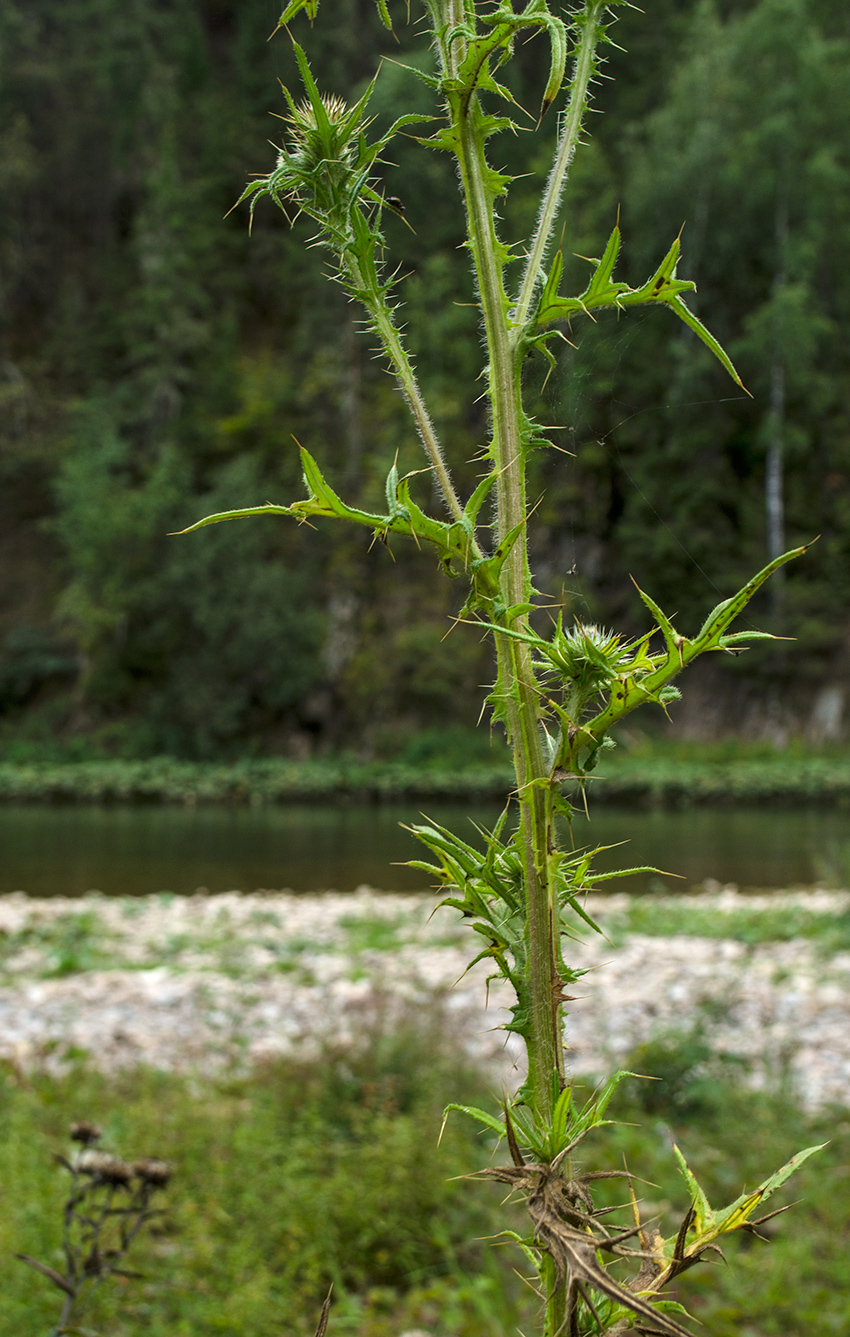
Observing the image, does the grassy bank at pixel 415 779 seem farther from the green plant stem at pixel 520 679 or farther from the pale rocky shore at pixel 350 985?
the green plant stem at pixel 520 679

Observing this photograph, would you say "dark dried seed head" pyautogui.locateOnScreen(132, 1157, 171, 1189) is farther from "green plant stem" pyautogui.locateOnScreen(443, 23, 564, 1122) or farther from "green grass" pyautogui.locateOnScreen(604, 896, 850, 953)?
"green grass" pyautogui.locateOnScreen(604, 896, 850, 953)

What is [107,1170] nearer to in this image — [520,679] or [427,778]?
[520,679]

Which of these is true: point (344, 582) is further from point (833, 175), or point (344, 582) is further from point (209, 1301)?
point (209, 1301)

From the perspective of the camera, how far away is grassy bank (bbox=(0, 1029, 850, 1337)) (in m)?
2.74

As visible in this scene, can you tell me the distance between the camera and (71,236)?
39.3 metres

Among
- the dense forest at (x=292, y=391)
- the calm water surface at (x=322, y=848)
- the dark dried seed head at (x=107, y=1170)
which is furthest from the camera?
the dense forest at (x=292, y=391)

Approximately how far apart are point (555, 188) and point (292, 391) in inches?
1329

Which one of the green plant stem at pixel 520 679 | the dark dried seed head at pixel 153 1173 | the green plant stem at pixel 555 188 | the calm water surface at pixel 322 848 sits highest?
the green plant stem at pixel 555 188

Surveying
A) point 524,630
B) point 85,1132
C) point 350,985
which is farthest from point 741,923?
point 524,630

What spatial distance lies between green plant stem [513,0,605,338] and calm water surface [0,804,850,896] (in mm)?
10327

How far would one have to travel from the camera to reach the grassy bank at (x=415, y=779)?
68.2 ft

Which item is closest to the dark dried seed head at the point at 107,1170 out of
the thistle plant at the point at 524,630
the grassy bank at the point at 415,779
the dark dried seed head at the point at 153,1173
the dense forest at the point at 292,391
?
the dark dried seed head at the point at 153,1173

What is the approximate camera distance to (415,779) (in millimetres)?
23578

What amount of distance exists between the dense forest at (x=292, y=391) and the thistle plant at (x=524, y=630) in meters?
9.44
